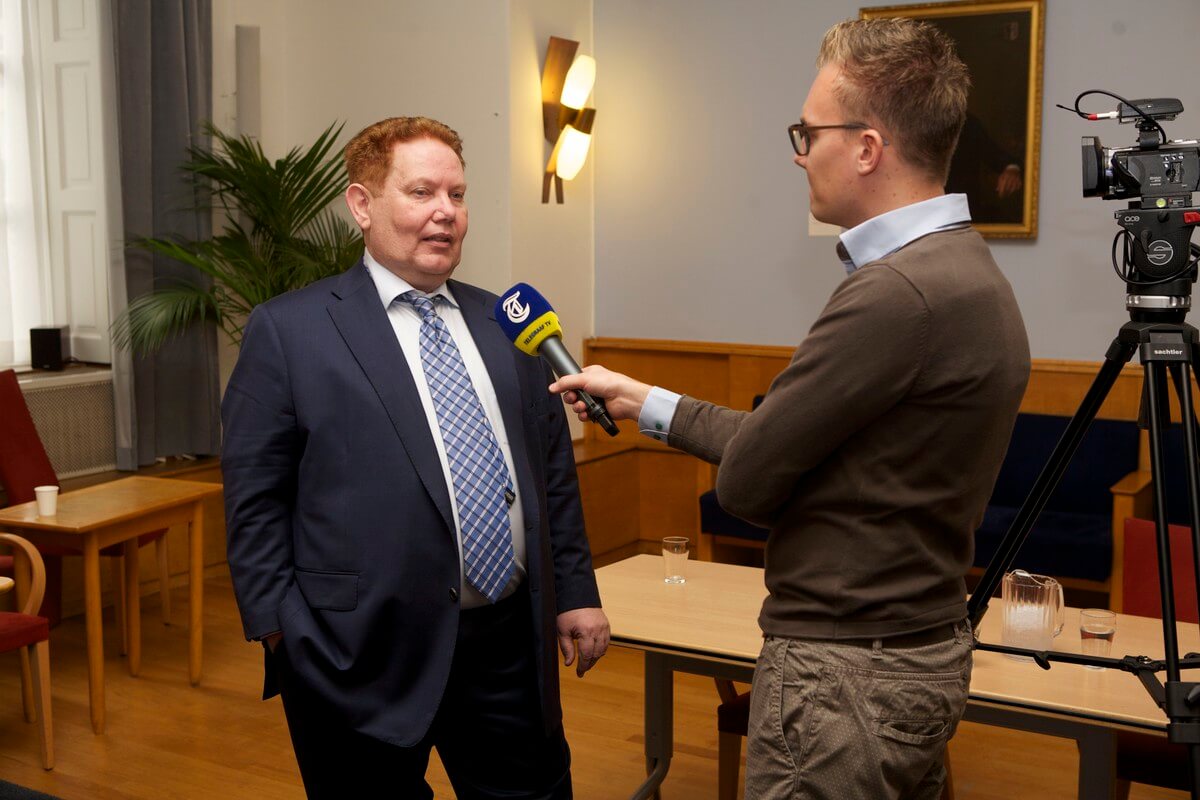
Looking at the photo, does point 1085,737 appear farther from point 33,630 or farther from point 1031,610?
point 33,630

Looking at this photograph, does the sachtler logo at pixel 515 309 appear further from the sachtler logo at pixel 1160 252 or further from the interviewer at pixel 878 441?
the sachtler logo at pixel 1160 252

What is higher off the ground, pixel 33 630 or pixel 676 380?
pixel 676 380

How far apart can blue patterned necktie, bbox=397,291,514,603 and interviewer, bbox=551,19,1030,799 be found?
59 centimetres

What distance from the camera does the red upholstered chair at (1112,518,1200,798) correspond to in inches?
97.8

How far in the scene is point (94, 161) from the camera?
5.13 m

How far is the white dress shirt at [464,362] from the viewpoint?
2.04 metres

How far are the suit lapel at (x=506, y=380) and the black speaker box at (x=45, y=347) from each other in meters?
3.52

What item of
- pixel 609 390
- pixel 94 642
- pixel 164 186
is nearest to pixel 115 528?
pixel 94 642

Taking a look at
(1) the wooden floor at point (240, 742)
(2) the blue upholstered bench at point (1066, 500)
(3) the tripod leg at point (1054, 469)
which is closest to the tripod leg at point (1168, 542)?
(3) the tripod leg at point (1054, 469)

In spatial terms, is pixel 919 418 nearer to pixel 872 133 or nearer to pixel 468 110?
pixel 872 133

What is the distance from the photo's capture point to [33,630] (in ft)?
11.3

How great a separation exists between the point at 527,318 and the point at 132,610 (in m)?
3.01

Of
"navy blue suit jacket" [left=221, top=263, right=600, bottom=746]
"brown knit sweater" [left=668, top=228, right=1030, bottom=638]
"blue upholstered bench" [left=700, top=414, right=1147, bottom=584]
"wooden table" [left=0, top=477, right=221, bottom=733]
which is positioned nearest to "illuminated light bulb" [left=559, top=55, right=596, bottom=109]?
"blue upholstered bench" [left=700, top=414, right=1147, bottom=584]

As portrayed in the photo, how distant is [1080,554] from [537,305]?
3.09 metres
